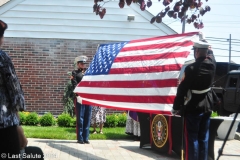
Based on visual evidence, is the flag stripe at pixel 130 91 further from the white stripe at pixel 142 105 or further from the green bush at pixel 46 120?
the green bush at pixel 46 120

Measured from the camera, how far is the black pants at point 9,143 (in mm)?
3433

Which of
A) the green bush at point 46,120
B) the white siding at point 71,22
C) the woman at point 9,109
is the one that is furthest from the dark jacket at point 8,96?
the white siding at point 71,22

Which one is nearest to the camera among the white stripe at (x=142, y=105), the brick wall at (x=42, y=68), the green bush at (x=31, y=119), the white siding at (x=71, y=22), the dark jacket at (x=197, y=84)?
the dark jacket at (x=197, y=84)

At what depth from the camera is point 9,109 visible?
11.3 feet

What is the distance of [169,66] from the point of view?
6.88 meters

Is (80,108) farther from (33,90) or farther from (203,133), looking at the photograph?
A: (33,90)

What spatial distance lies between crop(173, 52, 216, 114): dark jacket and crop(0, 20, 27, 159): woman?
2966mm

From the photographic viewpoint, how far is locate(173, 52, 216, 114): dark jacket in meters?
5.98

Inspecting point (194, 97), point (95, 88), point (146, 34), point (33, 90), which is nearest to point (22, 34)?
point (33, 90)

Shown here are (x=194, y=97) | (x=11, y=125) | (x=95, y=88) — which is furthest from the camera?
(x=95, y=88)

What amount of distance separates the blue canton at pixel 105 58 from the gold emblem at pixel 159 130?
127 centimetres

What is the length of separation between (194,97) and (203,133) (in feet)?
1.81

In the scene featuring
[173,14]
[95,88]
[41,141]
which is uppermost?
[173,14]

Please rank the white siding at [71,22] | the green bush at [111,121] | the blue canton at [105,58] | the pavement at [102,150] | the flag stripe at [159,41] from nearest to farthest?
1. the flag stripe at [159,41]
2. the pavement at [102,150]
3. the blue canton at [105,58]
4. the green bush at [111,121]
5. the white siding at [71,22]
